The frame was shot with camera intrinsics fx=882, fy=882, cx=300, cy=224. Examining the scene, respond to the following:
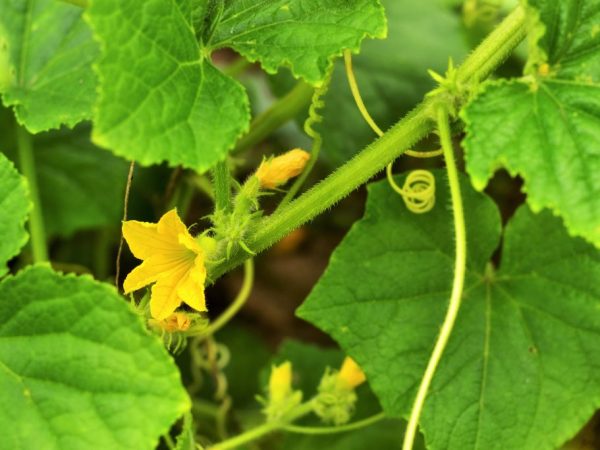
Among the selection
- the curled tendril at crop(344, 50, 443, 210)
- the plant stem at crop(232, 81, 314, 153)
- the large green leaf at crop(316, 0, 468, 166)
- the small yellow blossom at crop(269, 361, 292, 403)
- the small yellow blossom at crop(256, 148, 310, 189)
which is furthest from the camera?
the large green leaf at crop(316, 0, 468, 166)

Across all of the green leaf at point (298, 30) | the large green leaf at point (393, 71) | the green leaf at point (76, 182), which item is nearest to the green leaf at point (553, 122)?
the green leaf at point (298, 30)

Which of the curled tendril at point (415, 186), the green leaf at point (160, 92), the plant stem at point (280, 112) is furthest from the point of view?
the plant stem at point (280, 112)

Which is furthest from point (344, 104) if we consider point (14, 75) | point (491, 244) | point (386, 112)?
point (14, 75)

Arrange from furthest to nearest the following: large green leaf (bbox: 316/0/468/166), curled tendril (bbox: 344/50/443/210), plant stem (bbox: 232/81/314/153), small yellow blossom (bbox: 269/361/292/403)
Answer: large green leaf (bbox: 316/0/468/166) < plant stem (bbox: 232/81/314/153) < small yellow blossom (bbox: 269/361/292/403) < curled tendril (bbox: 344/50/443/210)

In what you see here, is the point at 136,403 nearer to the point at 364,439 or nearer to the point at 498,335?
the point at 498,335

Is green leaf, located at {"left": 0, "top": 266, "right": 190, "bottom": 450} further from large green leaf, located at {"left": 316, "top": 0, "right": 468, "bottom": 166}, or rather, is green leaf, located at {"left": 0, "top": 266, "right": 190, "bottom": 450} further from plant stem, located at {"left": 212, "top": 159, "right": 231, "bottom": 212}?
large green leaf, located at {"left": 316, "top": 0, "right": 468, "bottom": 166}

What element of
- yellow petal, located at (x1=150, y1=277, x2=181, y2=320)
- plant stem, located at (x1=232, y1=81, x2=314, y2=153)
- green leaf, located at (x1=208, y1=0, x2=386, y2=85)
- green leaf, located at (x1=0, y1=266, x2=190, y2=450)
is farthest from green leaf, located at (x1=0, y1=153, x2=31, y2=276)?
plant stem, located at (x1=232, y1=81, x2=314, y2=153)

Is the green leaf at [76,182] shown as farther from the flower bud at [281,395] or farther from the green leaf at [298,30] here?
the green leaf at [298,30]
